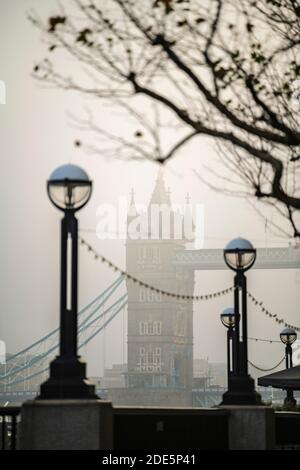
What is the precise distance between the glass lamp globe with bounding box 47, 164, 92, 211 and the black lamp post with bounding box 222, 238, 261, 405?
474 cm

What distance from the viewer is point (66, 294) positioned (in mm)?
12938

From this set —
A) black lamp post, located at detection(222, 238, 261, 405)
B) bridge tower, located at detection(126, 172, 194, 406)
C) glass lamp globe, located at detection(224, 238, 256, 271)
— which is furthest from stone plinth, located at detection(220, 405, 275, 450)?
bridge tower, located at detection(126, 172, 194, 406)

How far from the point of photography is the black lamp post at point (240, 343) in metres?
17.0

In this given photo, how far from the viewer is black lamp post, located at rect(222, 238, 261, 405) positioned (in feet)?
55.9

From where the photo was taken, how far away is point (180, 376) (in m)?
174

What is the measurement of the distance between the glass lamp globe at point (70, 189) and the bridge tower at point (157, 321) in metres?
151

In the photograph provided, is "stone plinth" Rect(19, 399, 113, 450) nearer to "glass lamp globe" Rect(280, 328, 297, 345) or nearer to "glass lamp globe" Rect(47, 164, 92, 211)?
"glass lamp globe" Rect(47, 164, 92, 211)

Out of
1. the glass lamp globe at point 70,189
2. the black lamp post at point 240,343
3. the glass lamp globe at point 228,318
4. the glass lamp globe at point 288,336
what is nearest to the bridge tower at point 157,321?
the glass lamp globe at point 288,336

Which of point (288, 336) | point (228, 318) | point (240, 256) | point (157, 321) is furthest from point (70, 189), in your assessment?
point (157, 321)

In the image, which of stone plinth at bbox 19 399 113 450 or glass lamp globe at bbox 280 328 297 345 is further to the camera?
glass lamp globe at bbox 280 328 297 345
